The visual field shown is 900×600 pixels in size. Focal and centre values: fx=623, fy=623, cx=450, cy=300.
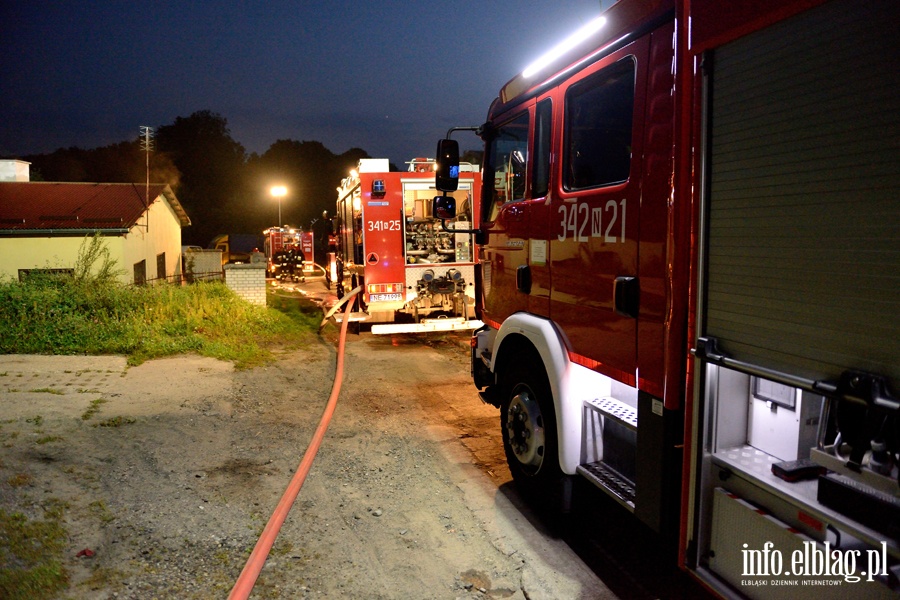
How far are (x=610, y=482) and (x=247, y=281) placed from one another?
10816mm

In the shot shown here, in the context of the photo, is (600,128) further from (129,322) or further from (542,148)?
(129,322)

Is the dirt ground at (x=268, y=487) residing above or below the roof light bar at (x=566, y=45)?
below

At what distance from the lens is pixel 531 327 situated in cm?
403

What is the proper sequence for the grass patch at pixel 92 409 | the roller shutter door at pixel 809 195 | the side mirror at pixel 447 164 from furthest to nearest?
the grass patch at pixel 92 409, the side mirror at pixel 447 164, the roller shutter door at pixel 809 195

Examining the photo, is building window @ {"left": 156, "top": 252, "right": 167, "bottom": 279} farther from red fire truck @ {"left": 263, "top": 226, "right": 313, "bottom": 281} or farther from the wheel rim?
the wheel rim

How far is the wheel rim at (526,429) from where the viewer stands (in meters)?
4.04

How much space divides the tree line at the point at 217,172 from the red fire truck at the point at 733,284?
42266 millimetres

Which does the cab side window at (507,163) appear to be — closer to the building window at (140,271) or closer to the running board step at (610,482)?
the running board step at (610,482)

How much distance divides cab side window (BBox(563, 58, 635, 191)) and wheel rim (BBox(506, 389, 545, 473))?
143cm

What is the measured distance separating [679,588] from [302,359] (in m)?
7.02

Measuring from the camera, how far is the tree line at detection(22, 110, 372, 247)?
47.6m

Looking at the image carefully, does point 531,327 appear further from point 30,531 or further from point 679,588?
point 30,531

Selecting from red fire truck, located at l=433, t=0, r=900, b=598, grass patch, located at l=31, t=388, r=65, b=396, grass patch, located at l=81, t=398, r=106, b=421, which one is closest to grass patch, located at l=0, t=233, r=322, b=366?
grass patch, located at l=31, t=388, r=65, b=396

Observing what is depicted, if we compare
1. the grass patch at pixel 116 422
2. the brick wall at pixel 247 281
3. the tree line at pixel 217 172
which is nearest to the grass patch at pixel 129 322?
the brick wall at pixel 247 281
